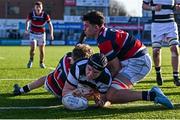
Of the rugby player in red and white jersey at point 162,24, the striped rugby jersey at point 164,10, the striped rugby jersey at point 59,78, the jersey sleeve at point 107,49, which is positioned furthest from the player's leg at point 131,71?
the striped rugby jersey at point 164,10

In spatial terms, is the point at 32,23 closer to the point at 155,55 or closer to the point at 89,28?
the point at 155,55

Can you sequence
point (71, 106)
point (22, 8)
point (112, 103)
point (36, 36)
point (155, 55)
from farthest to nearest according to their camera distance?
1. point (22, 8)
2. point (36, 36)
3. point (155, 55)
4. point (112, 103)
5. point (71, 106)

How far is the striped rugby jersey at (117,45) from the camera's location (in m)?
6.58

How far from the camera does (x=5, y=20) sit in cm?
7362

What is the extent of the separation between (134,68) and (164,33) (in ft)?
9.12

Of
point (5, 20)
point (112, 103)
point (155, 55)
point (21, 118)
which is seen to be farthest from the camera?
point (5, 20)

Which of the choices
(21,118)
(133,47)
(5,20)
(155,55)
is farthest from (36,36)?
Result: (5,20)

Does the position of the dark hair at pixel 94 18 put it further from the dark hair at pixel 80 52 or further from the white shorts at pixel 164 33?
the white shorts at pixel 164 33

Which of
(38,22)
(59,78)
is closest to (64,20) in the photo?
(38,22)

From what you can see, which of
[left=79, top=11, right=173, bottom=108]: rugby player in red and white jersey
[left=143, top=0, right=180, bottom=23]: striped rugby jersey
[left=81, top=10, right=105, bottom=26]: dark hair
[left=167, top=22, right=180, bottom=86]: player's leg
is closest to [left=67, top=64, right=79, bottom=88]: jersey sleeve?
[left=79, top=11, right=173, bottom=108]: rugby player in red and white jersey

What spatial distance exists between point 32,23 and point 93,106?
9.14m

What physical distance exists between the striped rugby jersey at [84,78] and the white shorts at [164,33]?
10.7 feet

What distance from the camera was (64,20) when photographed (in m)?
73.9

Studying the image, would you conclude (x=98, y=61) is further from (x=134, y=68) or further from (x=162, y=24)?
(x=162, y=24)
